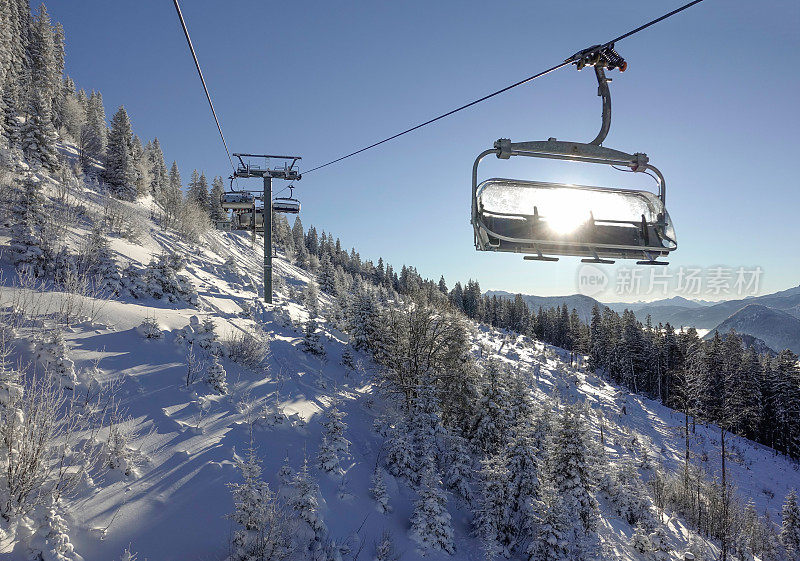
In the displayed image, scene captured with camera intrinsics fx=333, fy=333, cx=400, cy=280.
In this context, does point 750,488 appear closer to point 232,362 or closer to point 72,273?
point 232,362

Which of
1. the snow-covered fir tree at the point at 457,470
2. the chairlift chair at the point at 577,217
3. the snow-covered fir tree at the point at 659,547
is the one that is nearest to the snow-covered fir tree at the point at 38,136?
the snow-covered fir tree at the point at 457,470

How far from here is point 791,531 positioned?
70.2ft

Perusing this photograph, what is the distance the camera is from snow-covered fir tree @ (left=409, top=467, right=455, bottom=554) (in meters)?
8.79

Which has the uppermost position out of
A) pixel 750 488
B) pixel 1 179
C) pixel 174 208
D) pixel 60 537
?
pixel 174 208

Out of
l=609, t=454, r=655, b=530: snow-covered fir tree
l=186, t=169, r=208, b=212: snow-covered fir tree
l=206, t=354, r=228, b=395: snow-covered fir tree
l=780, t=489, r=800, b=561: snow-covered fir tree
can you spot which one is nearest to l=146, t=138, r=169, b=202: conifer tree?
l=186, t=169, r=208, b=212: snow-covered fir tree

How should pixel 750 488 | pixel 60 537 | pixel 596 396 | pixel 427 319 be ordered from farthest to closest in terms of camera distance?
pixel 596 396
pixel 750 488
pixel 427 319
pixel 60 537

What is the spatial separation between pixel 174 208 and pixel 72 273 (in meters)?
19.0

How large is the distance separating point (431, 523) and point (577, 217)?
29.7 feet

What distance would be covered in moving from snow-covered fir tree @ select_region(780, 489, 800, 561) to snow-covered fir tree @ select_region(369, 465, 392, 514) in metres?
29.9

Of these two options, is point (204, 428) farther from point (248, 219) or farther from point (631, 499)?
point (631, 499)

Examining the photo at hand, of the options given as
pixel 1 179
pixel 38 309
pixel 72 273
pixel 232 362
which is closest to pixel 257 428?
pixel 232 362

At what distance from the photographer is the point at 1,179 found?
10461 mm

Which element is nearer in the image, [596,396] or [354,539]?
[354,539]

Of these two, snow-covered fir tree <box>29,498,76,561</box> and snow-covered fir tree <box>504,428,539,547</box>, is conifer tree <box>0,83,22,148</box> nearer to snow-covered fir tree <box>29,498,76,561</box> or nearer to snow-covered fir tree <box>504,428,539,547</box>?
snow-covered fir tree <box>29,498,76,561</box>
